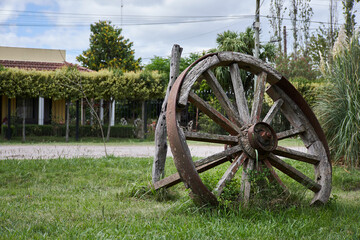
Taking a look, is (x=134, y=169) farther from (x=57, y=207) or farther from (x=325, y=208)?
(x=325, y=208)

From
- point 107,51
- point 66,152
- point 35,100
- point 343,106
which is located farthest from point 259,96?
point 107,51

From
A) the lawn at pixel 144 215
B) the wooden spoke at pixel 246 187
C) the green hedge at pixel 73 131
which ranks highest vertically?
the green hedge at pixel 73 131

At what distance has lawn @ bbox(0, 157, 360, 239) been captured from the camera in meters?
2.91

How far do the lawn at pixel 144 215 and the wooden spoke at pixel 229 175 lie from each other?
173 mm

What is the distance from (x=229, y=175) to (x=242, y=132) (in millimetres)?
490

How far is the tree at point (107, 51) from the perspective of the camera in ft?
77.7

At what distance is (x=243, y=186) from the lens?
12.0 feet

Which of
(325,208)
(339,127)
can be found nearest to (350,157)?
(339,127)

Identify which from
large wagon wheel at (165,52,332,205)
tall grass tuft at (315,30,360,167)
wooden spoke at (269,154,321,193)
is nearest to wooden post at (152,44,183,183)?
large wagon wheel at (165,52,332,205)

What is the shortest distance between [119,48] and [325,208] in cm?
2161

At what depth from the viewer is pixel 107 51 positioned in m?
24.1

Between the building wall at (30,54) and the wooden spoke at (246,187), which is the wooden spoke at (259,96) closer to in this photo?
the wooden spoke at (246,187)

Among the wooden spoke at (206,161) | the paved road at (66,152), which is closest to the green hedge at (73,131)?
the paved road at (66,152)

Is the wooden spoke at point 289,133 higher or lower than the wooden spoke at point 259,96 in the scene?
lower
